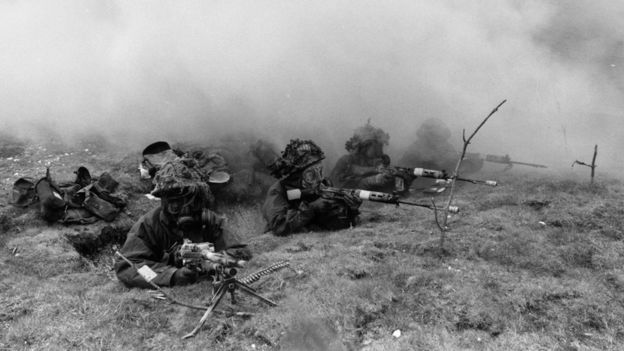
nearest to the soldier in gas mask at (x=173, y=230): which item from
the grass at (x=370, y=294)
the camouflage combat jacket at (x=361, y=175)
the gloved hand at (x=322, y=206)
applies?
the grass at (x=370, y=294)

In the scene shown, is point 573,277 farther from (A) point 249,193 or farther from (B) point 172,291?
(A) point 249,193

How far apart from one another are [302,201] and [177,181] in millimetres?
3215

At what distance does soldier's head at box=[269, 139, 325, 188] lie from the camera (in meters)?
8.11

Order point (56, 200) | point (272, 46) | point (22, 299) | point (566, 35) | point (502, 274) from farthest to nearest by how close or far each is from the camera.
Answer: point (566, 35) < point (272, 46) < point (56, 200) < point (502, 274) < point (22, 299)

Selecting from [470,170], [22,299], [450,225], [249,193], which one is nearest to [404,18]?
[470,170]

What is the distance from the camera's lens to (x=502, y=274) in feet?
17.1

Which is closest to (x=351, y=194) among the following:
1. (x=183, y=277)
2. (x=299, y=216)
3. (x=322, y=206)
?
(x=322, y=206)

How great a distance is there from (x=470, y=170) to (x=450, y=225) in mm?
5191

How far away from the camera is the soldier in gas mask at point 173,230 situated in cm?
511

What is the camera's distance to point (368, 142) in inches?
419

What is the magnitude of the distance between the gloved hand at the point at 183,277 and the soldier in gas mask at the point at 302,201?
2.56 meters

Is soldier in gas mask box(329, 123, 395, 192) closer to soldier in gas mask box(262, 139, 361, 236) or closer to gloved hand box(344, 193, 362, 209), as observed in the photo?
soldier in gas mask box(262, 139, 361, 236)

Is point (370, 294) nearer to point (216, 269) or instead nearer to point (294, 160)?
point (216, 269)

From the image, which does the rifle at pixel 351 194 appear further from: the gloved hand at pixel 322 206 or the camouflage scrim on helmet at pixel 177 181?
the camouflage scrim on helmet at pixel 177 181
